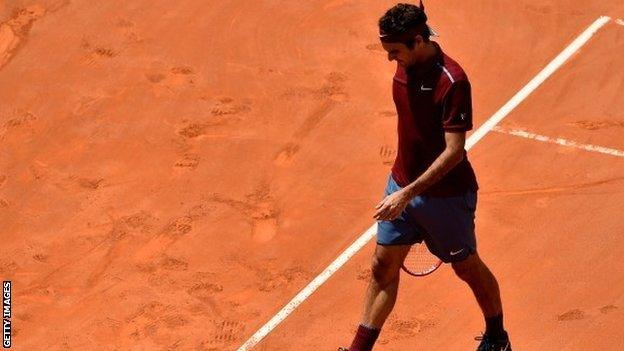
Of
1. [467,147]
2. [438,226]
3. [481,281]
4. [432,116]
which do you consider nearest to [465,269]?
[481,281]

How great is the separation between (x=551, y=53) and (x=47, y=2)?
4.98m

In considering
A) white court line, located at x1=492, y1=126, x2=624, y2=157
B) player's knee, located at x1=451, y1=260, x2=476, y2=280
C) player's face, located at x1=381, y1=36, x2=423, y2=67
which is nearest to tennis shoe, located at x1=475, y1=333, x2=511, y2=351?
player's knee, located at x1=451, y1=260, x2=476, y2=280

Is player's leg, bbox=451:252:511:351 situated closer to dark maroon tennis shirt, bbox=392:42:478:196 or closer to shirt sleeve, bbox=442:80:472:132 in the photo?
dark maroon tennis shirt, bbox=392:42:478:196

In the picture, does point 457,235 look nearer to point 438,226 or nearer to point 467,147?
point 438,226

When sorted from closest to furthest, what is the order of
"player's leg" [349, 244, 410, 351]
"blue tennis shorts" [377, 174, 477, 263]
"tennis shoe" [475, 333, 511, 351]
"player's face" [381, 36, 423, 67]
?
"player's face" [381, 36, 423, 67], "blue tennis shorts" [377, 174, 477, 263], "player's leg" [349, 244, 410, 351], "tennis shoe" [475, 333, 511, 351]

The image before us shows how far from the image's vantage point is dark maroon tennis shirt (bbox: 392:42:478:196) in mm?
7980

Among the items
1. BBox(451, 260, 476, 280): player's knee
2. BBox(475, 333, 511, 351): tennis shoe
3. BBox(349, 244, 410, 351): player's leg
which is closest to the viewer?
BBox(451, 260, 476, 280): player's knee

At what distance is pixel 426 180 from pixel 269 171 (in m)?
3.48

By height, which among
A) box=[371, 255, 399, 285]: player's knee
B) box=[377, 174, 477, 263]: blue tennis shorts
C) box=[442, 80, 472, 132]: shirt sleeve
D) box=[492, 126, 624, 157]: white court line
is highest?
box=[442, 80, 472, 132]: shirt sleeve

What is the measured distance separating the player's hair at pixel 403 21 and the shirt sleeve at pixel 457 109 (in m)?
0.36

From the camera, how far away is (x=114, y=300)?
10125mm

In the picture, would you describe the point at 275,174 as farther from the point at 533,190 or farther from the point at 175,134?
the point at 533,190

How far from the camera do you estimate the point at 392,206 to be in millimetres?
7934

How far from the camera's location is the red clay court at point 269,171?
388 inches
